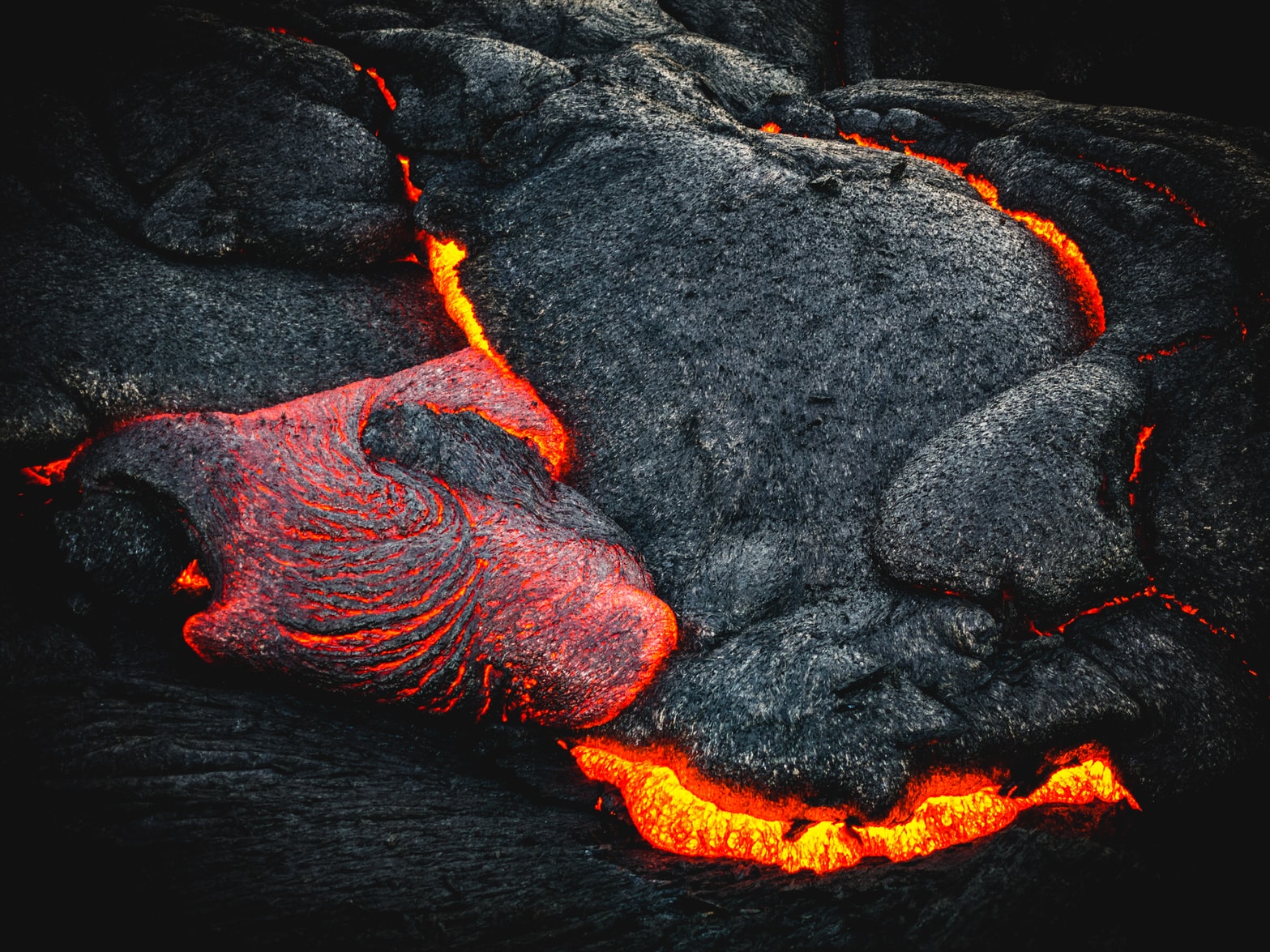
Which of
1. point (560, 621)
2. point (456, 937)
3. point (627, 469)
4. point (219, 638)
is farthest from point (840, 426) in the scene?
point (219, 638)

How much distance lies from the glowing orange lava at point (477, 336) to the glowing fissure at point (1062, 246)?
2526mm

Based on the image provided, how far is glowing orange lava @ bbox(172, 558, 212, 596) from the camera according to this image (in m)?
2.81

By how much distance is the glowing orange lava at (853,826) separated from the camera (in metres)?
2.39

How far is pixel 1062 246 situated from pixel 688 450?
231cm

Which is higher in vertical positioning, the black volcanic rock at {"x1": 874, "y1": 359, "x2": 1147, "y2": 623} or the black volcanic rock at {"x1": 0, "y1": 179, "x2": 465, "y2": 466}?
the black volcanic rock at {"x1": 0, "y1": 179, "x2": 465, "y2": 466}

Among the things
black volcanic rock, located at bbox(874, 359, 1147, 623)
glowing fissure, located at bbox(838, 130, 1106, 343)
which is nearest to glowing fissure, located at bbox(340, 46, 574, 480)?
black volcanic rock, located at bbox(874, 359, 1147, 623)

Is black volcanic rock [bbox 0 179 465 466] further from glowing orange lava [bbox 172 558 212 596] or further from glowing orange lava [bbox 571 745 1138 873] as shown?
glowing orange lava [bbox 571 745 1138 873]

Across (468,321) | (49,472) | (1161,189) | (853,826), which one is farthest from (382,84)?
(853,826)

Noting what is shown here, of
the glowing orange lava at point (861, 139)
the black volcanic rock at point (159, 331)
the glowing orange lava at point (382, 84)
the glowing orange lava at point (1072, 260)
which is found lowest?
the black volcanic rock at point (159, 331)

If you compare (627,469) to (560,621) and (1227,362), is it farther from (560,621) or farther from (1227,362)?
(1227,362)

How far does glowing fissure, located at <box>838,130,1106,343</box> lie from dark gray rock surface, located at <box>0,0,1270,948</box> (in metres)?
0.09

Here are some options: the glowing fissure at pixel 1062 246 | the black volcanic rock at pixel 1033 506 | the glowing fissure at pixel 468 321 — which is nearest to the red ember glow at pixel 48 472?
the glowing fissure at pixel 468 321

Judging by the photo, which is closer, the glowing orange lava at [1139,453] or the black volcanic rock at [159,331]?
the glowing orange lava at [1139,453]

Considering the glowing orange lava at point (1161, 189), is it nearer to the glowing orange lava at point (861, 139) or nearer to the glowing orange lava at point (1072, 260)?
the glowing orange lava at point (1072, 260)
